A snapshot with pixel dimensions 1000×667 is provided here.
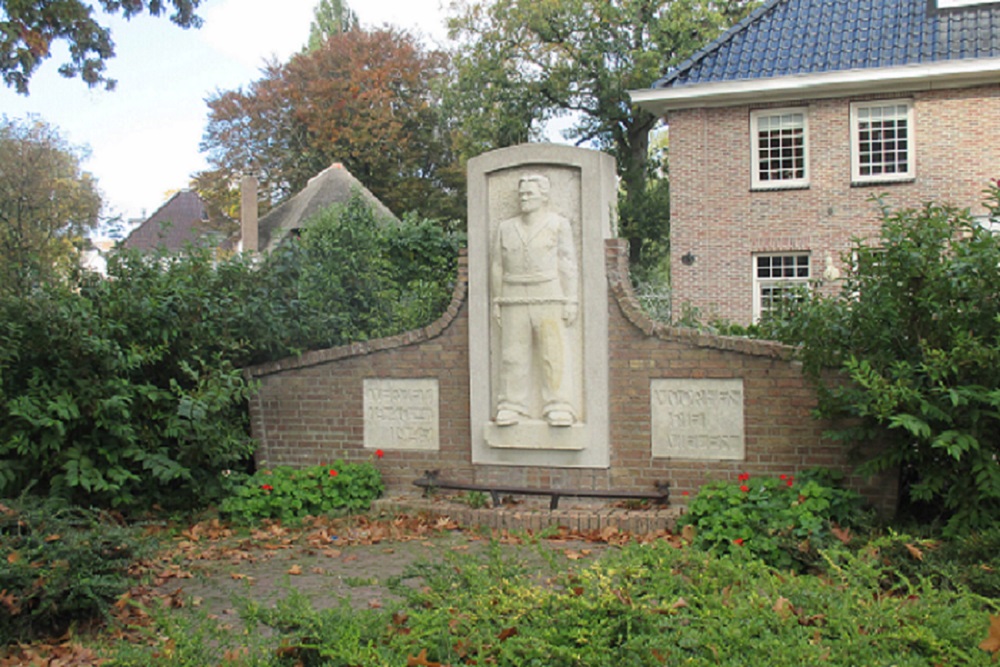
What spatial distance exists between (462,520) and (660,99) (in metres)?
15.7

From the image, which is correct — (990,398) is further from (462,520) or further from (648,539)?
(462,520)

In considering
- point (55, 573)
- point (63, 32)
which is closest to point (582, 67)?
point (63, 32)

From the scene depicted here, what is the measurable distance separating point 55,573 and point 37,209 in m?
7.66

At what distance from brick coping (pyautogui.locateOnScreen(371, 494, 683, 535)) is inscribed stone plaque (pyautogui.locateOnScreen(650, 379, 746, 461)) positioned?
1.73 ft

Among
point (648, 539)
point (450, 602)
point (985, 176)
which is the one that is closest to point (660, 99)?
→ point (985, 176)

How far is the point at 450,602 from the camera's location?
4648 mm

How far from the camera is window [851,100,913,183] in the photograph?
69.8 ft

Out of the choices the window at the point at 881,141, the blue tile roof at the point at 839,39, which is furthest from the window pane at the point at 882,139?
the blue tile roof at the point at 839,39

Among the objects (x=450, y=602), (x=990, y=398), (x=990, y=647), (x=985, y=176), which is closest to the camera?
(x=990, y=647)

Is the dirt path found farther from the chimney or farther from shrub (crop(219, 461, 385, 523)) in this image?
the chimney

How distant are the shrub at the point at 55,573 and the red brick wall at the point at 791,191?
16.3m

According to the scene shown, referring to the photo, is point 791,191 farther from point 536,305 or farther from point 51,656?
point 51,656

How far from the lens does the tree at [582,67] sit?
33250mm

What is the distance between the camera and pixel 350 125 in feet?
127
